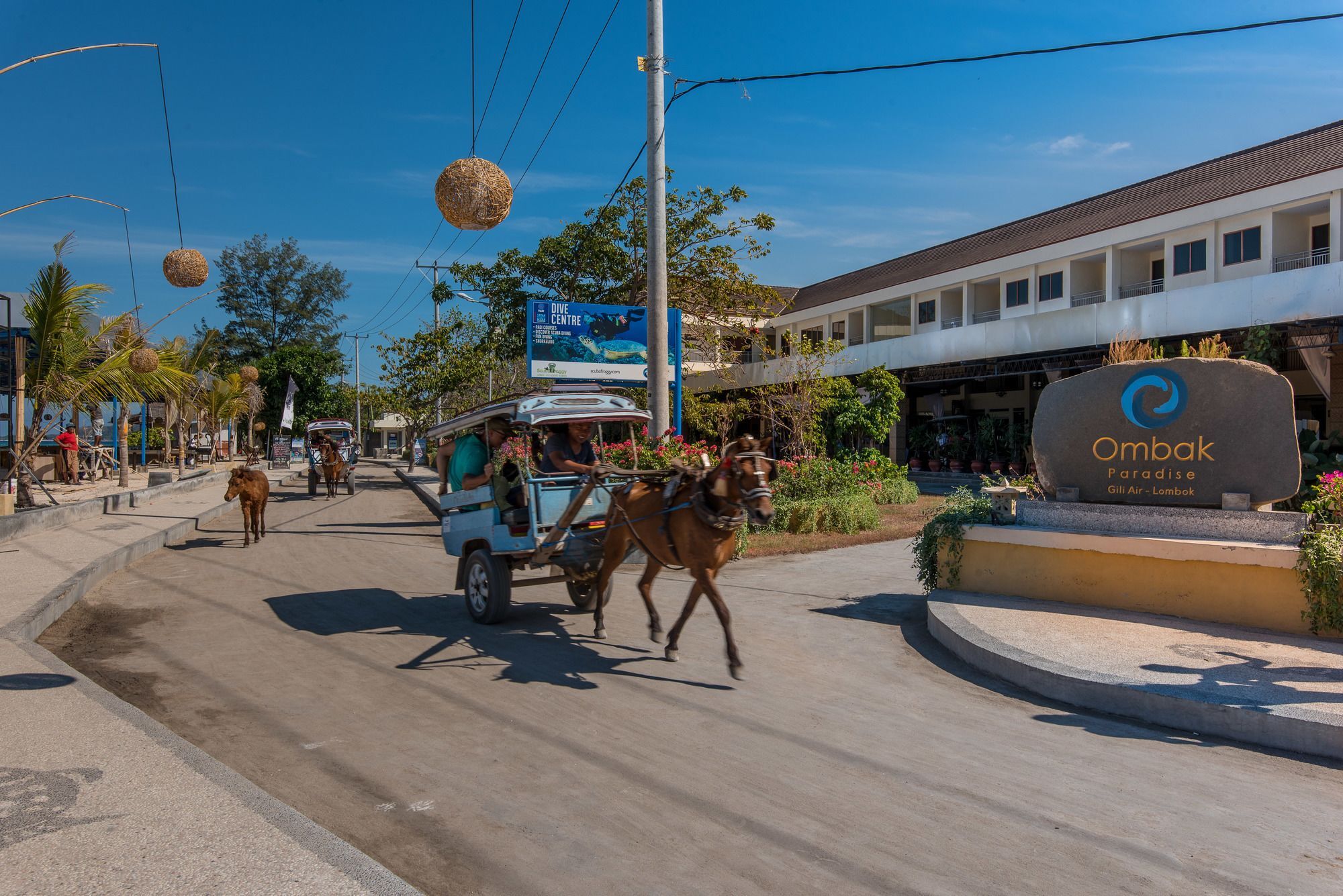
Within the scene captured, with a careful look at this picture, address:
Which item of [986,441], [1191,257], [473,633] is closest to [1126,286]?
[1191,257]

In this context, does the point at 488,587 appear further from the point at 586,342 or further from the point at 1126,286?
the point at 1126,286

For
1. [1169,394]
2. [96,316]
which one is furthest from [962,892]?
[96,316]

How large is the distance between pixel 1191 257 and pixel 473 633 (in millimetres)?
25776

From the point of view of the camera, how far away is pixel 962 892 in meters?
3.40

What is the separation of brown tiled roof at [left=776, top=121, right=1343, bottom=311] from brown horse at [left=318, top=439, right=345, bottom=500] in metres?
23.5

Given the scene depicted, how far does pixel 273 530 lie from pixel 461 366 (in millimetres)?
18370

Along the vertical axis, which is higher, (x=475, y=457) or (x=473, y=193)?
(x=473, y=193)

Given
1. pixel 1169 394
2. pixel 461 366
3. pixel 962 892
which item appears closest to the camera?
pixel 962 892

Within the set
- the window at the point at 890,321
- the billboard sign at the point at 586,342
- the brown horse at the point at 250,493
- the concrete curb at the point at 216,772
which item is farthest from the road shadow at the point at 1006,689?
the window at the point at 890,321

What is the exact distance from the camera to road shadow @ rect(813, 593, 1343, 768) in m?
5.24

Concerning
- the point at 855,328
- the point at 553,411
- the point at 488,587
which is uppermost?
the point at 855,328

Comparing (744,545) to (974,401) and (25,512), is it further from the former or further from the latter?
(974,401)

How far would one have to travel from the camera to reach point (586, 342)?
1934cm

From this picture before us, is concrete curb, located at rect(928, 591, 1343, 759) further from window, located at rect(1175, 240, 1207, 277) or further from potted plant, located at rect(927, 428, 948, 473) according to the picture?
potted plant, located at rect(927, 428, 948, 473)
